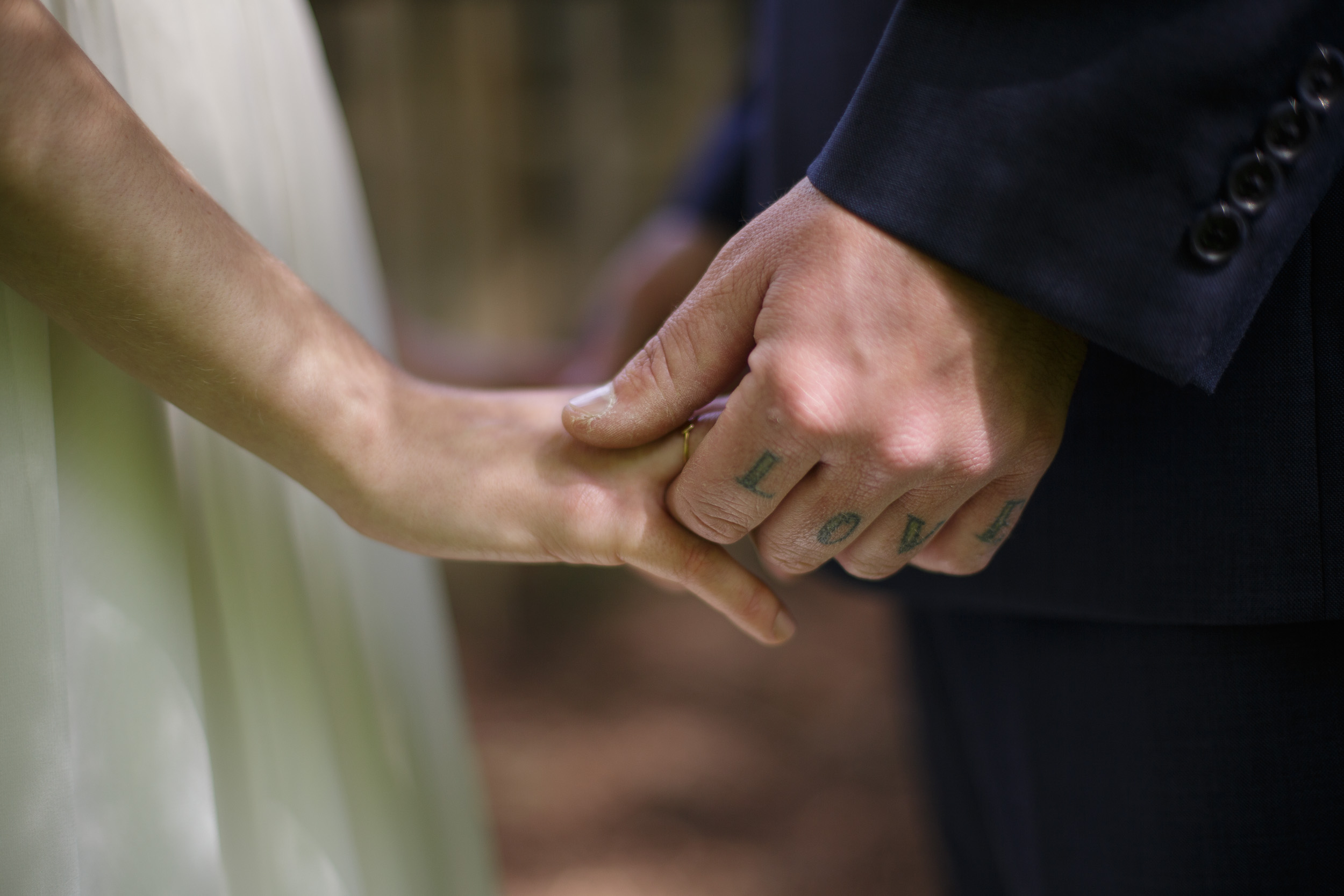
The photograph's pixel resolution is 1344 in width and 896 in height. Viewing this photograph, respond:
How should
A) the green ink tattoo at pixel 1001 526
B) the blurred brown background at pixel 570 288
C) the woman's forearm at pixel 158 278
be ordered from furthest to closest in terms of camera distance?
the blurred brown background at pixel 570 288 < the green ink tattoo at pixel 1001 526 < the woman's forearm at pixel 158 278

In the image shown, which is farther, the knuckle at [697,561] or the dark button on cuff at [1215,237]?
the knuckle at [697,561]

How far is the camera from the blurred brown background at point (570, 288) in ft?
6.77

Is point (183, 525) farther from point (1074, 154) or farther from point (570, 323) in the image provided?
point (570, 323)

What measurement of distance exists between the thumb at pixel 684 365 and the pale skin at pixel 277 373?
0.03 m

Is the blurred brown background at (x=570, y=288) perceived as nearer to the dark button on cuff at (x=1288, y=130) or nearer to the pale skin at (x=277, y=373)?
the pale skin at (x=277, y=373)

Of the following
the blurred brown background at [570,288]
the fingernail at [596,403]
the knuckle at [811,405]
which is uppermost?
the knuckle at [811,405]

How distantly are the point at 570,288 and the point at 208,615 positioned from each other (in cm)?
197

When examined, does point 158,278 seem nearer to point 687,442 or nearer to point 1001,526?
point 687,442

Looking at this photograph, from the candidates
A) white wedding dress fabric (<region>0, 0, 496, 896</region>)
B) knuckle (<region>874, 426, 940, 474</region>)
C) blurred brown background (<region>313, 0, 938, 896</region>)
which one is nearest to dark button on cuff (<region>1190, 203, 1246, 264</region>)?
knuckle (<region>874, 426, 940, 474</region>)

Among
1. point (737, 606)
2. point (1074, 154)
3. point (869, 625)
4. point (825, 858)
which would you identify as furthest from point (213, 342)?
point (869, 625)

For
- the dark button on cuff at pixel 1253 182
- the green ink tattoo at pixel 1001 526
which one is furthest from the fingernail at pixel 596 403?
the dark button on cuff at pixel 1253 182

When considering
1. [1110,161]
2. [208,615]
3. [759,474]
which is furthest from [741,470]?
[208,615]

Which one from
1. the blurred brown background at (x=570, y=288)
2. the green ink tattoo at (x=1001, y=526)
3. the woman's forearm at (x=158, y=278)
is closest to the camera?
the woman's forearm at (x=158, y=278)

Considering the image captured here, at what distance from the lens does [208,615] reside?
0.56 metres
